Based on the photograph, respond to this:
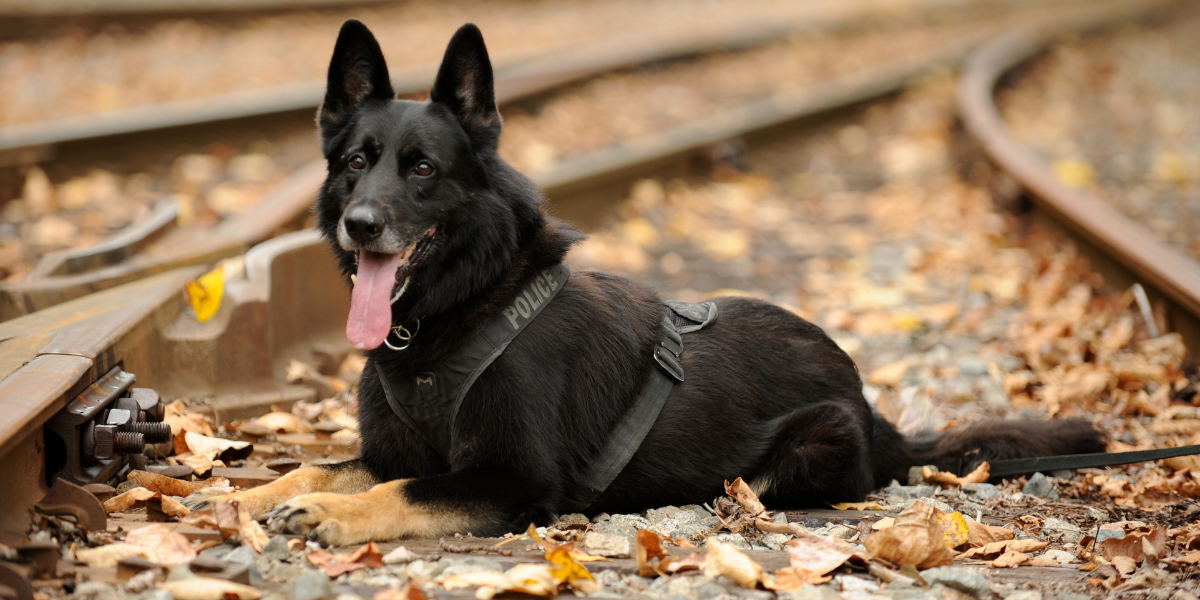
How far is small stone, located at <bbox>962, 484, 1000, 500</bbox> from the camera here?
13.8ft

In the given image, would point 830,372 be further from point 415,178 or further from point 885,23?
point 885,23

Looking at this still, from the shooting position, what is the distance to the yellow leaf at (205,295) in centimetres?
476

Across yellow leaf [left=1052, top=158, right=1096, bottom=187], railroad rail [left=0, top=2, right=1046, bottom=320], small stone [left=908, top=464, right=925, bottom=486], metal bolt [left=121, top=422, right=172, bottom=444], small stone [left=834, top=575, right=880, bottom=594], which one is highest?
railroad rail [left=0, top=2, right=1046, bottom=320]

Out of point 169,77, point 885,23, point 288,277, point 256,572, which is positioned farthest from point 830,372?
point 885,23

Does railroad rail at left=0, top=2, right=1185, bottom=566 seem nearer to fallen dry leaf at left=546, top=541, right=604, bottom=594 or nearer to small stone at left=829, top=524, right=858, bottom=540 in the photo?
fallen dry leaf at left=546, top=541, right=604, bottom=594

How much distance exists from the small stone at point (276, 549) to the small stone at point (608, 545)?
3.05 feet

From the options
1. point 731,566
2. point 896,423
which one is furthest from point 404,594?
point 896,423

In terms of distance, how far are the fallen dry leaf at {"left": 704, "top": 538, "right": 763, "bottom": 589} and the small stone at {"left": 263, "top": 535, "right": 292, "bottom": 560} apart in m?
1.25

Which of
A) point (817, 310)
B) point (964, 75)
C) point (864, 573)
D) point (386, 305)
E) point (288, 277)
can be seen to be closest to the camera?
point (864, 573)

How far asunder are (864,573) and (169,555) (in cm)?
208

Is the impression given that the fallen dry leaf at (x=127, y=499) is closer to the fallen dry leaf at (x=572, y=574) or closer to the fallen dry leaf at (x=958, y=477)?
the fallen dry leaf at (x=572, y=574)

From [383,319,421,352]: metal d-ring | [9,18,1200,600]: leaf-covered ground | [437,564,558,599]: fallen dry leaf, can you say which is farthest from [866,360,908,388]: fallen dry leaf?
[437,564,558,599]: fallen dry leaf

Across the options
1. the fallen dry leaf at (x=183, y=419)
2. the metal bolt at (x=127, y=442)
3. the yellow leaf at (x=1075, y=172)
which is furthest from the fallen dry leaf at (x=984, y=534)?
the yellow leaf at (x=1075, y=172)

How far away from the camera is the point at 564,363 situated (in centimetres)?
369
